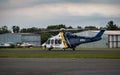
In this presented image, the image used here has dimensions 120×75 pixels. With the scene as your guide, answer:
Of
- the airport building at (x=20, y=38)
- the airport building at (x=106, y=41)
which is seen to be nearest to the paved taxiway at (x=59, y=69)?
the airport building at (x=106, y=41)

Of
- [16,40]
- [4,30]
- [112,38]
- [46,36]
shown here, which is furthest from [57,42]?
[4,30]

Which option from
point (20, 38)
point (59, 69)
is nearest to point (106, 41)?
point (20, 38)

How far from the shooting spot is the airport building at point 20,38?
113 meters

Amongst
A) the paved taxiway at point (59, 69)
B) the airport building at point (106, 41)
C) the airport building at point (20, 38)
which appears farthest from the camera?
the airport building at point (20, 38)

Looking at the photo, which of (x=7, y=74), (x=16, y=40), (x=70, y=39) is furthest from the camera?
(x=16, y=40)

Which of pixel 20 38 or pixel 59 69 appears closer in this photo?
pixel 59 69

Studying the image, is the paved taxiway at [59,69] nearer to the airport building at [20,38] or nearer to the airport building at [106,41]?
the airport building at [106,41]

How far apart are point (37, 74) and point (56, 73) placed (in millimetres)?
1031

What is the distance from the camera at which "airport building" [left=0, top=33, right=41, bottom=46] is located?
113 m

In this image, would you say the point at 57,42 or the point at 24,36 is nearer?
the point at 57,42

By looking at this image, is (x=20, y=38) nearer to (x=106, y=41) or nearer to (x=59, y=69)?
(x=106, y=41)

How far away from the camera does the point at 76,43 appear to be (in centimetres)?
5259

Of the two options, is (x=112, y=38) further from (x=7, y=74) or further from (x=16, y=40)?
(x=7, y=74)

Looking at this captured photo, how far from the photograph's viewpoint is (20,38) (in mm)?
115375
